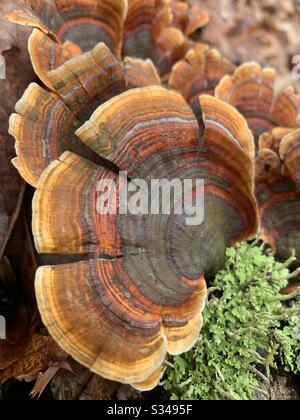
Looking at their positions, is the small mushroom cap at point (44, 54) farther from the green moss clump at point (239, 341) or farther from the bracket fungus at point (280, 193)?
the green moss clump at point (239, 341)

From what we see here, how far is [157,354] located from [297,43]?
4.28 meters

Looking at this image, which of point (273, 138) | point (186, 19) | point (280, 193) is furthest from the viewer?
point (186, 19)

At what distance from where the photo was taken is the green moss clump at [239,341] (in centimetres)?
236

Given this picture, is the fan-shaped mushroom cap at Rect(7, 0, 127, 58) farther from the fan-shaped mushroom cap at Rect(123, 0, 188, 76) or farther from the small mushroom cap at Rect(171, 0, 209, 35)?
the small mushroom cap at Rect(171, 0, 209, 35)

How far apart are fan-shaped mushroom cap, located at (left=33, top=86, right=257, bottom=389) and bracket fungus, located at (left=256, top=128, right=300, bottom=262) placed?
14.9 inches

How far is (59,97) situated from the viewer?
7.80 ft

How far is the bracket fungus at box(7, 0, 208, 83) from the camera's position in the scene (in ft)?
8.05

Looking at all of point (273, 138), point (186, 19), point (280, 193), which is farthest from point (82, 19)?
point (280, 193)

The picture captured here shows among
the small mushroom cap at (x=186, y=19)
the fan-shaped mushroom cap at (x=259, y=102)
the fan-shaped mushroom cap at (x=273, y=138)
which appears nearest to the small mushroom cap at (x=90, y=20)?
the fan-shaped mushroom cap at (x=259, y=102)

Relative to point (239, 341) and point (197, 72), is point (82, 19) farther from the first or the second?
point (239, 341)

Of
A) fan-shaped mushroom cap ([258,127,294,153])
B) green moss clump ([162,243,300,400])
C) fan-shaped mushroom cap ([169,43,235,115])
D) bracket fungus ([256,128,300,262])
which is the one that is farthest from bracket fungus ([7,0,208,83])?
green moss clump ([162,243,300,400])

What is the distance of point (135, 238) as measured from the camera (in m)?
2.15

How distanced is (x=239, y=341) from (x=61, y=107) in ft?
5.41

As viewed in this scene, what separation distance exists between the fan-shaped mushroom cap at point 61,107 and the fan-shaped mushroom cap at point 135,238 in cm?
19
